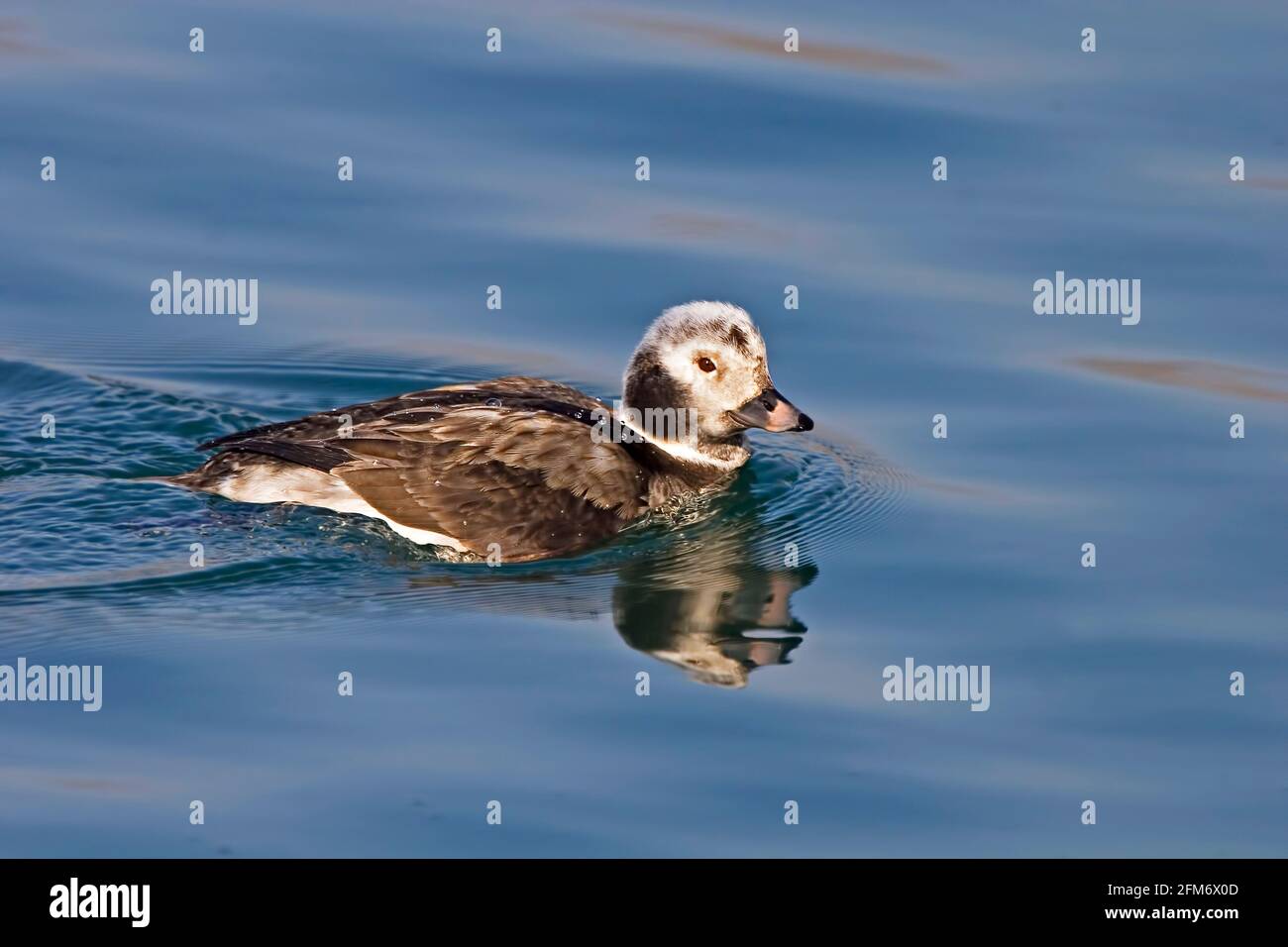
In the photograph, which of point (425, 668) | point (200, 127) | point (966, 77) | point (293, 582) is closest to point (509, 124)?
point (200, 127)

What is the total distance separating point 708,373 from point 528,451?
49.2 inches

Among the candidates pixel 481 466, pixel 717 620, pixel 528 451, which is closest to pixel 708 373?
pixel 528 451

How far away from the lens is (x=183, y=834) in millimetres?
8023

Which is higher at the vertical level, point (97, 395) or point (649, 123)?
point (649, 123)

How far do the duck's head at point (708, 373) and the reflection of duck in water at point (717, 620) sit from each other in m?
1.18

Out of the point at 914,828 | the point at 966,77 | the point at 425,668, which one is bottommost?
the point at 914,828

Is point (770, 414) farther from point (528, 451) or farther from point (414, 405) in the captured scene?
point (414, 405)

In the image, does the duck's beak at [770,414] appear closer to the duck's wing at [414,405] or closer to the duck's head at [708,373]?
the duck's head at [708,373]

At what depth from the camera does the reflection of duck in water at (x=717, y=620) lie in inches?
390

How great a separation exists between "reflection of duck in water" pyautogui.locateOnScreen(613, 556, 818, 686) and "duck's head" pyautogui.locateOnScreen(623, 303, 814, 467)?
46.5 inches

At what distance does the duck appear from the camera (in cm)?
1127

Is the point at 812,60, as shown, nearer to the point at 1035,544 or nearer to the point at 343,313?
the point at 343,313

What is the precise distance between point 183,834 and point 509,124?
8727 mm

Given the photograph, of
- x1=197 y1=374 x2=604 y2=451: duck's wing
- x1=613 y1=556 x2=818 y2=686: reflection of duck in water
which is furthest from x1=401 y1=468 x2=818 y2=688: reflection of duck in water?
x1=197 y1=374 x2=604 y2=451: duck's wing
